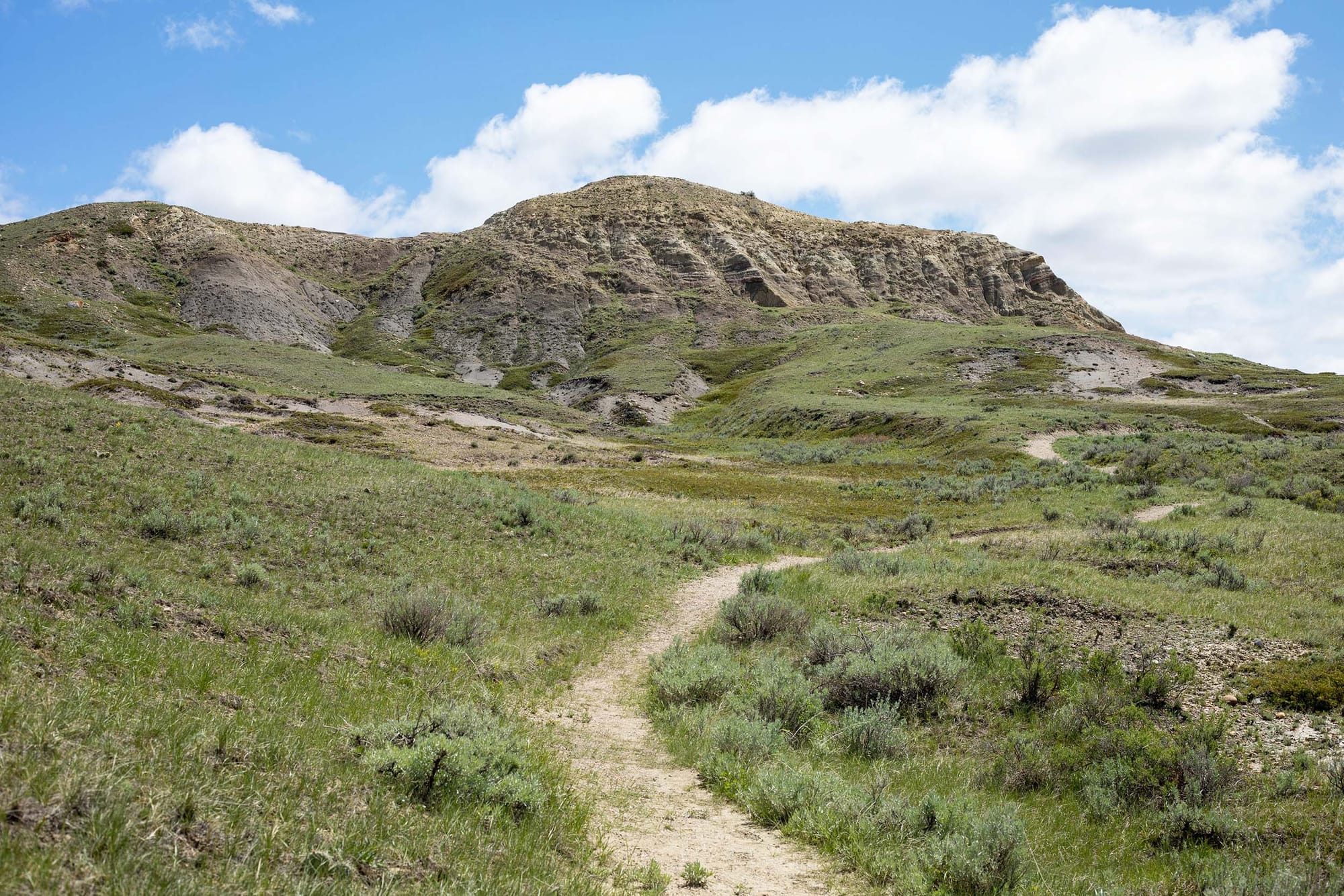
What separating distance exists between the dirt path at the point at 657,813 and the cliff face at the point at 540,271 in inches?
4686

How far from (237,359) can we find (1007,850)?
99.9 meters

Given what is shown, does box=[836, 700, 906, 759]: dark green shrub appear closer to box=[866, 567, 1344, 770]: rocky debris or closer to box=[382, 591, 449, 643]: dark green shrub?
box=[866, 567, 1344, 770]: rocky debris

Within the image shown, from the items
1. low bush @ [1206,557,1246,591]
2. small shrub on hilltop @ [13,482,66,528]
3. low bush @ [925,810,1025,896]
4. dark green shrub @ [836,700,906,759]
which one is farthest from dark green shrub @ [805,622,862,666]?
small shrub on hilltop @ [13,482,66,528]

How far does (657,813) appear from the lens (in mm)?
7062

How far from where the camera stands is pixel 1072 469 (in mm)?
37781

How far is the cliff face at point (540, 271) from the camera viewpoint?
127812 mm

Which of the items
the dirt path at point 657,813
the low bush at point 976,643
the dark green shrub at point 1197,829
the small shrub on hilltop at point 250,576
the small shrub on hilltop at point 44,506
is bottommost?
the dirt path at point 657,813

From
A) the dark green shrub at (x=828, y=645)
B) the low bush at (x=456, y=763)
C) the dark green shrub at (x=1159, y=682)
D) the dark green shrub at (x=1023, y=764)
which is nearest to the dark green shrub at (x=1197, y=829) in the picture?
the dark green shrub at (x=1023, y=764)

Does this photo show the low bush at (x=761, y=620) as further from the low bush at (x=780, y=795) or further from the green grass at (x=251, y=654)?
the low bush at (x=780, y=795)

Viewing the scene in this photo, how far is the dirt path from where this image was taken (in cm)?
590

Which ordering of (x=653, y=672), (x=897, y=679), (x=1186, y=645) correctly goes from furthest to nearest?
(x=653, y=672), (x=1186, y=645), (x=897, y=679)

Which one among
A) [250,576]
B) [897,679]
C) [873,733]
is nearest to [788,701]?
[873,733]

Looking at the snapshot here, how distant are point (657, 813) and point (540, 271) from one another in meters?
147

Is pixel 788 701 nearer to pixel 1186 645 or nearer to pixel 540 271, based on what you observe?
pixel 1186 645
